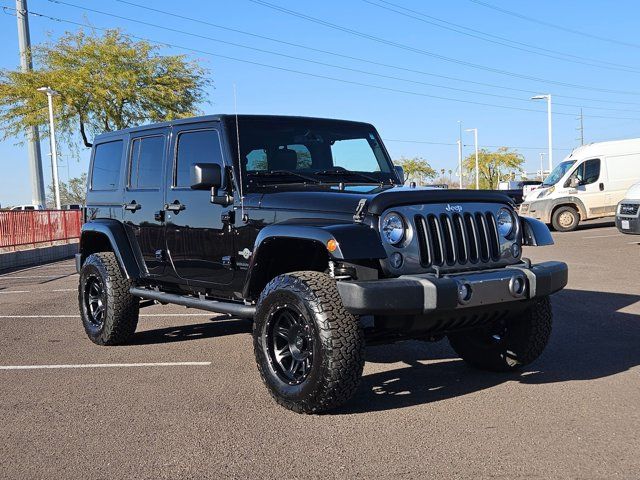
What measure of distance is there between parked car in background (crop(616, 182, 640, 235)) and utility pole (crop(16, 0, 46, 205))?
92.0 feet

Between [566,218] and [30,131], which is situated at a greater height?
[30,131]

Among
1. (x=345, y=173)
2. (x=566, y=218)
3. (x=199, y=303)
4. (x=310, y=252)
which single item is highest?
(x=345, y=173)

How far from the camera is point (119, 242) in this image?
711 cm

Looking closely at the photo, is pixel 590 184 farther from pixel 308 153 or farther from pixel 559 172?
pixel 308 153

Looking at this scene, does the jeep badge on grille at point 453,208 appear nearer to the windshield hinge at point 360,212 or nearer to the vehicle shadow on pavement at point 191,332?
the windshield hinge at point 360,212

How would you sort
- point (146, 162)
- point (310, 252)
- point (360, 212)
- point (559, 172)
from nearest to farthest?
1. point (360, 212)
2. point (310, 252)
3. point (146, 162)
4. point (559, 172)

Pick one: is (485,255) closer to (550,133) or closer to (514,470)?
(514,470)

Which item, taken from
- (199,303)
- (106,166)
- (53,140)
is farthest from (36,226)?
(199,303)

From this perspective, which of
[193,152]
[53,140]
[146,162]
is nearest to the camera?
[193,152]

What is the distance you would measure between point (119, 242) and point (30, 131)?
31.8m

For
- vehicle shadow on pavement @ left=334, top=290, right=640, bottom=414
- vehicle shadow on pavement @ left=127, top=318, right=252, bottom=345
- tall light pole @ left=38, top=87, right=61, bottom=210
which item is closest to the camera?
vehicle shadow on pavement @ left=334, top=290, right=640, bottom=414

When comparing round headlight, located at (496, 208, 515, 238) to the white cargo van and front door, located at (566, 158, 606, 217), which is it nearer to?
the white cargo van

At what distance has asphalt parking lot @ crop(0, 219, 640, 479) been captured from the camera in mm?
3891

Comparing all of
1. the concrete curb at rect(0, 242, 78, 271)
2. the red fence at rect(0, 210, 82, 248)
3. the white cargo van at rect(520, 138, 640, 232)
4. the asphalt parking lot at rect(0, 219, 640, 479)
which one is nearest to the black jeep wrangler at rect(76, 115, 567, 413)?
the asphalt parking lot at rect(0, 219, 640, 479)
